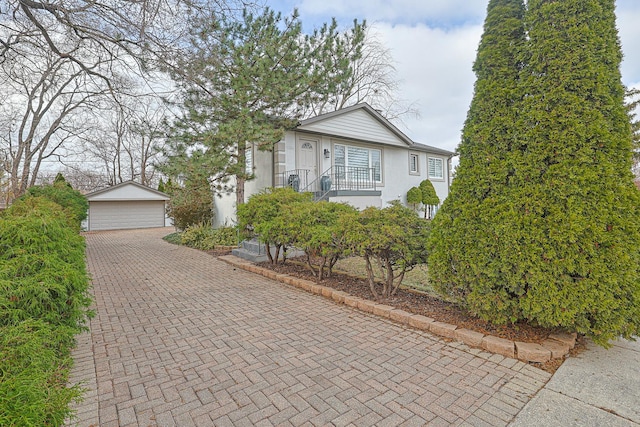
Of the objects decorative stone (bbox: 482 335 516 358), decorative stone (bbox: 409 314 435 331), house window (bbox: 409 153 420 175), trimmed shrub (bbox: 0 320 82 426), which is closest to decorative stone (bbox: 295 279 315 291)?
decorative stone (bbox: 409 314 435 331)

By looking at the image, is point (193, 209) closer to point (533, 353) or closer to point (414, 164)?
point (414, 164)

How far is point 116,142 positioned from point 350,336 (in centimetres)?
3025

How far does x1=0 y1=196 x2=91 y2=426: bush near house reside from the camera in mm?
1485

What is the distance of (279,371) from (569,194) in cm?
319

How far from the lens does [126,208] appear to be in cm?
2075

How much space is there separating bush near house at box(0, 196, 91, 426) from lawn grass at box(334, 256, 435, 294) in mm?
4136

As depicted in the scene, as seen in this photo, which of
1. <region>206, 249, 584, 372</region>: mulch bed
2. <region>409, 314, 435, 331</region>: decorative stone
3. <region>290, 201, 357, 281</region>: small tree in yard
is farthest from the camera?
<region>290, 201, 357, 281</region>: small tree in yard

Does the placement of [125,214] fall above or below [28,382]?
above

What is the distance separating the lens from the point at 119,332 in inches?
155

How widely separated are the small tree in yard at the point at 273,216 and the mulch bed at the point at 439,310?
Result: 2.78 feet

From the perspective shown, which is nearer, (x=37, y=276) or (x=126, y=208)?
(x=37, y=276)

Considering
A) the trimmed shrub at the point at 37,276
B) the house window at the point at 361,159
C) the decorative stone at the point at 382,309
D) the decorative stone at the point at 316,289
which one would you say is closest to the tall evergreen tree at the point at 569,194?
the decorative stone at the point at 382,309

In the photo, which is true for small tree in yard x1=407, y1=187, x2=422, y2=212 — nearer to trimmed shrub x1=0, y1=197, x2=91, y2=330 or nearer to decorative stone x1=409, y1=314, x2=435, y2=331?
decorative stone x1=409, y1=314, x2=435, y2=331

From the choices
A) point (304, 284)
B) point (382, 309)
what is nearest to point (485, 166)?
point (382, 309)
